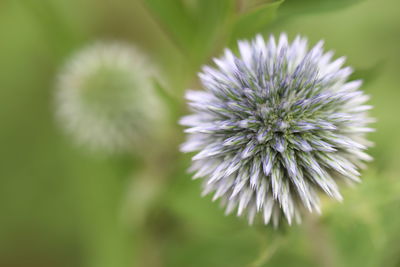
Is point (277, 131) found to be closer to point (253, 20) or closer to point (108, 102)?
point (253, 20)

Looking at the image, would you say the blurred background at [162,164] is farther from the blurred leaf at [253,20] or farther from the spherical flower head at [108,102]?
the spherical flower head at [108,102]

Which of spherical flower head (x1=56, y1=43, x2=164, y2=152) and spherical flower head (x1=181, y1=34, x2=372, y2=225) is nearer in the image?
spherical flower head (x1=181, y1=34, x2=372, y2=225)

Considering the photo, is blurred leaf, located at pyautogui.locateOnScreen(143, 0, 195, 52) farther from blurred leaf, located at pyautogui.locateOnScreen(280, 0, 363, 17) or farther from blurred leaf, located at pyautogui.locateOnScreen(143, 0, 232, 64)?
blurred leaf, located at pyautogui.locateOnScreen(280, 0, 363, 17)

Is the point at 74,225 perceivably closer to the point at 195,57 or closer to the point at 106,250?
the point at 106,250

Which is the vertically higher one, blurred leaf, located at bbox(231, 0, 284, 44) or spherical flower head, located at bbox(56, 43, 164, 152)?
spherical flower head, located at bbox(56, 43, 164, 152)

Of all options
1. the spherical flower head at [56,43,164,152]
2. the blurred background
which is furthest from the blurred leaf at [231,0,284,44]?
the spherical flower head at [56,43,164,152]

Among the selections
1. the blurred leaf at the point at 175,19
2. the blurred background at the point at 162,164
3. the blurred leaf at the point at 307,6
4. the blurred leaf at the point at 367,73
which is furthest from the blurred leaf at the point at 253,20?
the blurred leaf at the point at 367,73

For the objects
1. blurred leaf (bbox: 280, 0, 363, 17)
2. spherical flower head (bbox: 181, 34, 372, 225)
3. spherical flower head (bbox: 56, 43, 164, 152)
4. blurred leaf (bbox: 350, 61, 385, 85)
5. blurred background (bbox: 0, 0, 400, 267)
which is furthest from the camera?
spherical flower head (bbox: 56, 43, 164, 152)

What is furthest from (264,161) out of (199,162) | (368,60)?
(368,60)
